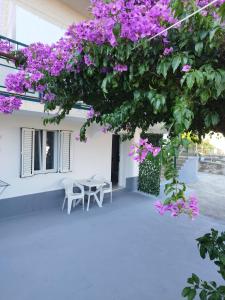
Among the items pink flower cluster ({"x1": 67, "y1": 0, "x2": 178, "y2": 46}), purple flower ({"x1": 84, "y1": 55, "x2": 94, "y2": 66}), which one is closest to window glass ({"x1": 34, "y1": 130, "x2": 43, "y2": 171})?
purple flower ({"x1": 84, "y1": 55, "x2": 94, "y2": 66})

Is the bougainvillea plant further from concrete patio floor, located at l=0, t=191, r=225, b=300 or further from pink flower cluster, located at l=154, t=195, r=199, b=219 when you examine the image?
concrete patio floor, located at l=0, t=191, r=225, b=300

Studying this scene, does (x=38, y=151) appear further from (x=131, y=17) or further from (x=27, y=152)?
(x=131, y=17)

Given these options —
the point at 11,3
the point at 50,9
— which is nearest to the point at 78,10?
the point at 50,9

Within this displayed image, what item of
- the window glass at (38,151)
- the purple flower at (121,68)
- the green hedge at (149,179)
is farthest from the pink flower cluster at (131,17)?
the green hedge at (149,179)

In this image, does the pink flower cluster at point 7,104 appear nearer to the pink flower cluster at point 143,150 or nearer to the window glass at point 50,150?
the pink flower cluster at point 143,150

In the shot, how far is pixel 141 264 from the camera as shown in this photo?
4.98m

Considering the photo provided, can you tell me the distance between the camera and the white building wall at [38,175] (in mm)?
7379

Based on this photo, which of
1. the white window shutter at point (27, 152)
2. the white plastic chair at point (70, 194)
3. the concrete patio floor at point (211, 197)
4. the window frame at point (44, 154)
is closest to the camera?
the white window shutter at point (27, 152)

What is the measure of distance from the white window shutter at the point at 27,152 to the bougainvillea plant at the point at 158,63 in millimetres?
5849

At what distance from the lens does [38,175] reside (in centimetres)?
823

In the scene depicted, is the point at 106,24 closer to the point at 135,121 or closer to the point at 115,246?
the point at 135,121

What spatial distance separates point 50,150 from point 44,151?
436 mm

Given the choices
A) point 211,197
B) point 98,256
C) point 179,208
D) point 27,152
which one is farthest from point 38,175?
point 211,197

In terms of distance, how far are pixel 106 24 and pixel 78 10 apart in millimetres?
7402
